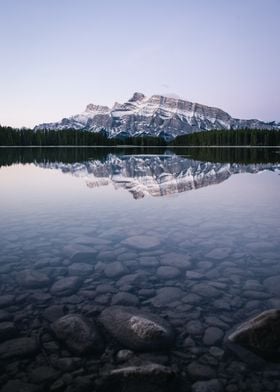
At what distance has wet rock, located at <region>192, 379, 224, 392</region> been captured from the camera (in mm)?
4971

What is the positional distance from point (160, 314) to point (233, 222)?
869 centimetres

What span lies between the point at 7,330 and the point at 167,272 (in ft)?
14.2

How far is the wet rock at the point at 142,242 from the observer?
11.6 metres

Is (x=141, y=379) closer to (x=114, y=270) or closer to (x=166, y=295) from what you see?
(x=166, y=295)

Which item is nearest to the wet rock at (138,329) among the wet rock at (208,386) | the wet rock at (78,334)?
the wet rock at (78,334)

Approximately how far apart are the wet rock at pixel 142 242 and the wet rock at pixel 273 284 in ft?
13.2

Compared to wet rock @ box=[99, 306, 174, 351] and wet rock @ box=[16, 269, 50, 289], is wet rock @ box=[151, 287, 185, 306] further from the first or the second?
wet rock @ box=[16, 269, 50, 289]

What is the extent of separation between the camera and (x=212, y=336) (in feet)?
20.9

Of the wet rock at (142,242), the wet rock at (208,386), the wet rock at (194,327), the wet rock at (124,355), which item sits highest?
the wet rock at (142,242)

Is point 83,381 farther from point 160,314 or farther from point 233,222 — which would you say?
point 233,222

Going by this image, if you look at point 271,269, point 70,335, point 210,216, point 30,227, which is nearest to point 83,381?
point 70,335

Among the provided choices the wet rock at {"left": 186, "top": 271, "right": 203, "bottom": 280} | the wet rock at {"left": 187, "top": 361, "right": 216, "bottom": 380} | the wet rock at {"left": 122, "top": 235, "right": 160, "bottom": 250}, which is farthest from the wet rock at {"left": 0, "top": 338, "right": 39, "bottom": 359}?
the wet rock at {"left": 122, "top": 235, "right": 160, "bottom": 250}

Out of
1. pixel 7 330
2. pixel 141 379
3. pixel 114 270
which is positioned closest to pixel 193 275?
pixel 114 270

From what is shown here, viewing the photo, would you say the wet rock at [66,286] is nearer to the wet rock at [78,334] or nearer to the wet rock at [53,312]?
the wet rock at [53,312]
